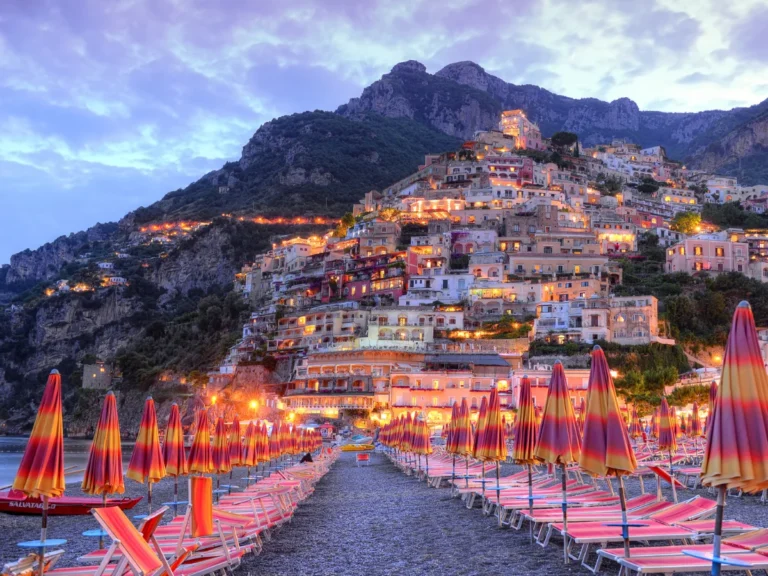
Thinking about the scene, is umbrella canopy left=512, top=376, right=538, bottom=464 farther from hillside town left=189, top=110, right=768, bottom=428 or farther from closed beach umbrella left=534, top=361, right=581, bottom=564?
hillside town left=189, top=110, right=768, bottom=428

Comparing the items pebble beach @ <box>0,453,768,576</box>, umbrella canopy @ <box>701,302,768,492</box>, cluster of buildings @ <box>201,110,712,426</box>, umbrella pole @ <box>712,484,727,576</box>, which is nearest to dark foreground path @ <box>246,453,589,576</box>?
pebble beach @ <box>0,453,768,576</box>

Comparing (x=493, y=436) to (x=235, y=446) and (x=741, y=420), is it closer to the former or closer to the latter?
(x=235, y=446)

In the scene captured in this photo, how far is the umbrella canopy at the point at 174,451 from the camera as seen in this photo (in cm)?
1510

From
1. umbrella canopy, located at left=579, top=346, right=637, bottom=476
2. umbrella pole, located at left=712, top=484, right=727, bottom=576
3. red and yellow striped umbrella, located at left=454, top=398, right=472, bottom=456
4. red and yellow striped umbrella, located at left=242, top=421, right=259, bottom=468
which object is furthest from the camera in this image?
red and yellow striped umbrella, located at left=242, top=421, right=259, bottom=468

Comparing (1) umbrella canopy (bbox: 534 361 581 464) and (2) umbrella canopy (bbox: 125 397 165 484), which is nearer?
(1) umbrella canopy (bbox: 534 361 581 464)

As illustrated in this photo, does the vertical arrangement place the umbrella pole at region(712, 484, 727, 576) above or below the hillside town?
below

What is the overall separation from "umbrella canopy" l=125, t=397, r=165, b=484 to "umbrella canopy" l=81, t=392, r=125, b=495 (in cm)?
187

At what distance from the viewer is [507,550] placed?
11.1 meters

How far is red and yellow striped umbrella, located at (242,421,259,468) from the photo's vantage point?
21.8 meters

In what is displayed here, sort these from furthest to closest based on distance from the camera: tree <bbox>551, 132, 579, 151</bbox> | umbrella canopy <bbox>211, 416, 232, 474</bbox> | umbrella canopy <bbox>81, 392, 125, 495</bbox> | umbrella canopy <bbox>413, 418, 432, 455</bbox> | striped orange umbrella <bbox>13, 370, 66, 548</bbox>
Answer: tree <bbox>551, 132, 579, 151</bbox> → umbrella canopy <bbox>413, 418, 432, 455</bbox> → umbrella canopy <bbox>211, 416, 232, 474</bbox> → umbrella canopy <bbox>81, 392, 125, 495</bbox> → striped orange umbrella <bbox>13, 370, 66, 548</bbox>

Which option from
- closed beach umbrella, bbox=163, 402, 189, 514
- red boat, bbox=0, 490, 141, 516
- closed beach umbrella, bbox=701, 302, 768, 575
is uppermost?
closed beach umbrella, bbox=701, 302, 768, 575

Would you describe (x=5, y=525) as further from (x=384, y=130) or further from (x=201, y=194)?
(x=384, y=130)

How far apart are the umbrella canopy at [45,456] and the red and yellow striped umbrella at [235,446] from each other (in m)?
11.9

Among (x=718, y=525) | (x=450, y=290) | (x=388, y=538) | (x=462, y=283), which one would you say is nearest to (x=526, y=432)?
(x=388, y=538)
